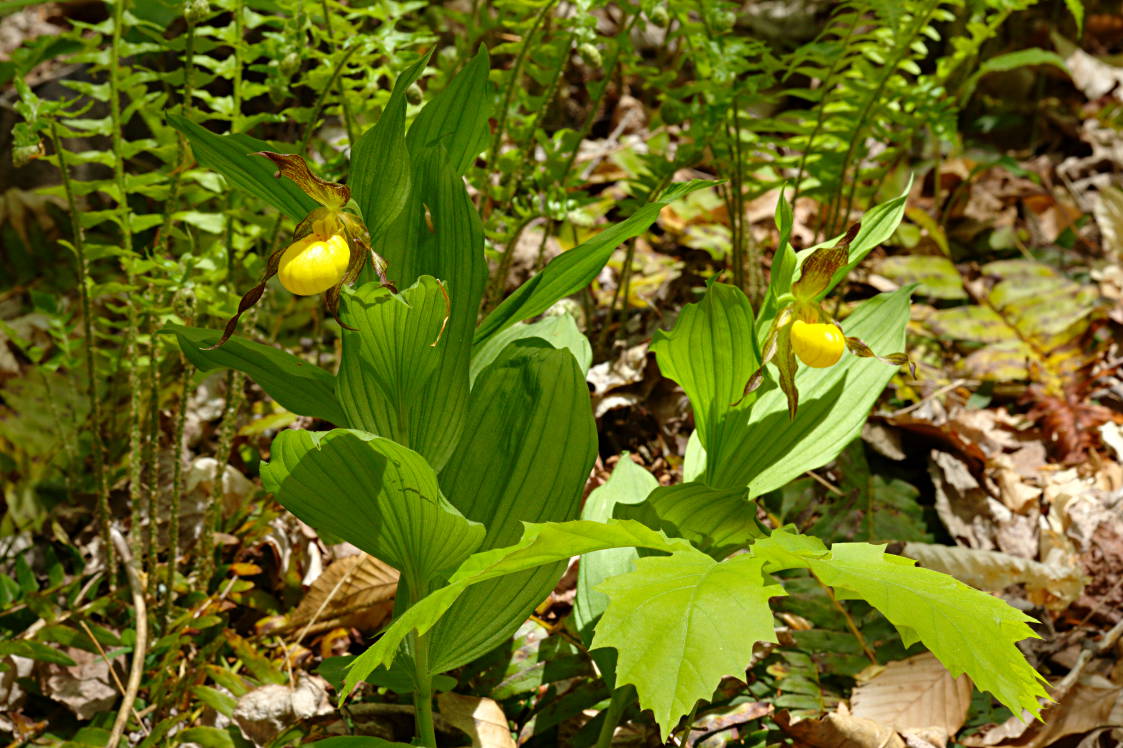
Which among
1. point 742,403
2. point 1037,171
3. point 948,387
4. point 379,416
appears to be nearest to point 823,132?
point 948,387

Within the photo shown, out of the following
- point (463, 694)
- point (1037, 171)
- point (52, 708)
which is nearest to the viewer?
point (463, 694)

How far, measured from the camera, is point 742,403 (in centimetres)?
136

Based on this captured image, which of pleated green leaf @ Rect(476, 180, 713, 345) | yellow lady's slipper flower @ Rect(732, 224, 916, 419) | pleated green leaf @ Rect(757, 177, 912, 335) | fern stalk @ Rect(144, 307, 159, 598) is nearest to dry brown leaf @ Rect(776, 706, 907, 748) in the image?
yellow lady's slipper flower @ Rect(732, 224, 916, 419)

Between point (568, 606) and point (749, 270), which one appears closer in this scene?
point (568, 606)

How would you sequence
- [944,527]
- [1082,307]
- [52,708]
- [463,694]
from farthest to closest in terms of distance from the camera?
[1082,307] < [944,527] < [52,708] < [463,694]

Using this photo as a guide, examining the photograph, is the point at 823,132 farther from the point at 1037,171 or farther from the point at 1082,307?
the point at 1037,171

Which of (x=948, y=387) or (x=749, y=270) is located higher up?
(x=749, y=270)

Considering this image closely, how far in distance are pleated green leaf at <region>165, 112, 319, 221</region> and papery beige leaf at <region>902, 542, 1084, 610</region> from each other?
1.42 metres

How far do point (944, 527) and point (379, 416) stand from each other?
1443 mm

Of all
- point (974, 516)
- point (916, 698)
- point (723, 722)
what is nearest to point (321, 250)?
point (723, 722)

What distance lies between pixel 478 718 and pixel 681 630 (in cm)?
72

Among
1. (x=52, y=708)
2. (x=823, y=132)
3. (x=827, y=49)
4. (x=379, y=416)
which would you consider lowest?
(x=52, y=708)

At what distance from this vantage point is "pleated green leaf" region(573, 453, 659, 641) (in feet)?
4.86

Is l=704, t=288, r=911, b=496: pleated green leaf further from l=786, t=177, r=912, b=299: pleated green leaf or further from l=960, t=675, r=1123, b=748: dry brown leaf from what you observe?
l=960, t=675, r=1123, b=748: dry brown leaf
